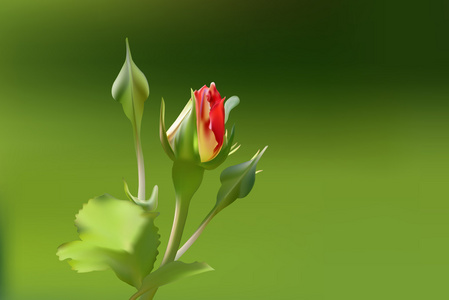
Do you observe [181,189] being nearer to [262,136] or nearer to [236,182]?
[236,182]

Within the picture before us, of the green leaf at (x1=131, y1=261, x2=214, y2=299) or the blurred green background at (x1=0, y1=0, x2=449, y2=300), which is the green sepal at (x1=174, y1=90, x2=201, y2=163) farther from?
the blurred green background at (x1=0, y1=0, x2=449, y2=300)

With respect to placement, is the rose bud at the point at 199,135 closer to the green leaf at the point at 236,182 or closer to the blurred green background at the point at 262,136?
the green leaf at the point at 236,182

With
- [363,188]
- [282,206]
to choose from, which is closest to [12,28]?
[282,206]

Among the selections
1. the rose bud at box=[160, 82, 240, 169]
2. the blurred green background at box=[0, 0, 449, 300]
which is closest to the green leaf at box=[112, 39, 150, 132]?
the rose bud at box=[160, 82, 240, 169]

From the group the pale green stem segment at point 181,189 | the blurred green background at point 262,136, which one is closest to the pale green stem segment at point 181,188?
the pale green stem segment at point 181,189

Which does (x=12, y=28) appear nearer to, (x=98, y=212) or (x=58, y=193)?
(x=58, y=193)

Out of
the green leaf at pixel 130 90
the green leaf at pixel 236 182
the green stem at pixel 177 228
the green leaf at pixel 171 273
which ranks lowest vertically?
the green leaf at pixel 171 273
